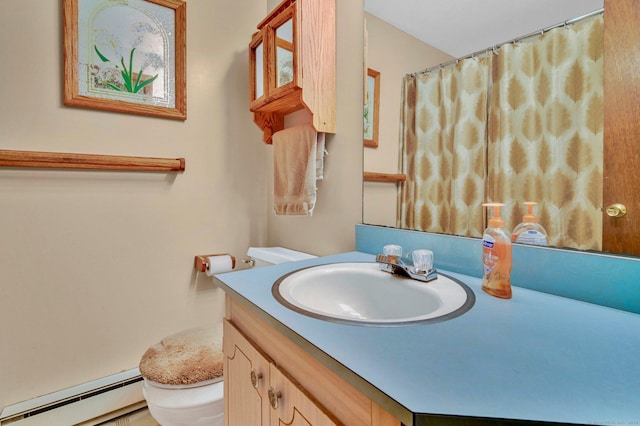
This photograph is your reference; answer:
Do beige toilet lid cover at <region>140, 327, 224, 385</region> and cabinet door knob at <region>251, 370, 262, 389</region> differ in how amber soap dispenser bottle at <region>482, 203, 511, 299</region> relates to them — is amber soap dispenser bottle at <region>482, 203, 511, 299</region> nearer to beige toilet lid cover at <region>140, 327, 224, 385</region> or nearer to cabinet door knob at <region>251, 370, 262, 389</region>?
cabinet door knob at <region>251, 370, 262, 389</region>

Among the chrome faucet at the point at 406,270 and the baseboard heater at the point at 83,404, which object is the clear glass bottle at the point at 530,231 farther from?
the baseboard heater at the point at 83,404

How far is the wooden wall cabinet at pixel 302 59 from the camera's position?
→ 1.17 meters

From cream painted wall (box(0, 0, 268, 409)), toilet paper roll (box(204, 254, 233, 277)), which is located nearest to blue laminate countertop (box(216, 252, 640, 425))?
toilet paper roll (box(204, 254, 233, 277))

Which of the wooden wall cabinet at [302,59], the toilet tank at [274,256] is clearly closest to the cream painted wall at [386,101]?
the wooden wall cabinet at [302,59]

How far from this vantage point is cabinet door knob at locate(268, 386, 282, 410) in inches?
23.6

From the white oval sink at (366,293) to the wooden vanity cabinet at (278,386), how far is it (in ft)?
0.31

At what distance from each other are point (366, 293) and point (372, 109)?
0.71 m

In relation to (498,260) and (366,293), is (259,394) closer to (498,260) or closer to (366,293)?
(366,293)

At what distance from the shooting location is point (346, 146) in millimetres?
1271

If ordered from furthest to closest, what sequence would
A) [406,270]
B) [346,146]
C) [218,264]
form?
[218,264], [346,146], [406,270]

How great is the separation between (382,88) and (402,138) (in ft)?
0.76

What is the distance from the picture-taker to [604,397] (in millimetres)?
339

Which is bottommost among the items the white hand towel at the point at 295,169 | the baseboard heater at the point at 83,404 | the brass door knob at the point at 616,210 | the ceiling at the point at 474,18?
the baseboard heater at the point at 83,404

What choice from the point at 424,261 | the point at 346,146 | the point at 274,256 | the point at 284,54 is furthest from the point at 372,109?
the point at 274,256
